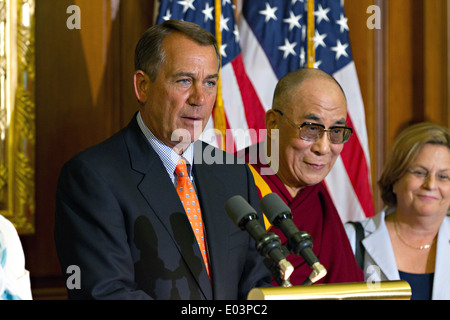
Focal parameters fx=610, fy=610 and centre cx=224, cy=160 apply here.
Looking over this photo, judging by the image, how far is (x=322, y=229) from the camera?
93.7 inches

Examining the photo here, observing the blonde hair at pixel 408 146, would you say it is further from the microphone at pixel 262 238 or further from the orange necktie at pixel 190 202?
the microphone at pixel 262 238

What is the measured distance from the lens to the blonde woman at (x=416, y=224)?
256cm

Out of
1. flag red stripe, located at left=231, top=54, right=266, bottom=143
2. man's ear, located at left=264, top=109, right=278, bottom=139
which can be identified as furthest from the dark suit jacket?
flag red stripe, located at left=231, top=54, right=266, bottom=143

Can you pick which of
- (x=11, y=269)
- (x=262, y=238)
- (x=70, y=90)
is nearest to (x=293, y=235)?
(x=262, y=238)

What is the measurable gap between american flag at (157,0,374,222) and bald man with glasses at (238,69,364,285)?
2.57 feet

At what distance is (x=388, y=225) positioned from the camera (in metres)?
2.71

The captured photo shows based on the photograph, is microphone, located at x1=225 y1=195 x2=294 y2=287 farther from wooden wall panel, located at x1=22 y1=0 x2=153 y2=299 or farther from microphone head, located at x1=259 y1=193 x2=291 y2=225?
A: wooden wall panel, located at x1=22 y1=0 x2=153 y2=299

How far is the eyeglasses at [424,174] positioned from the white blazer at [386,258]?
9.3 inches

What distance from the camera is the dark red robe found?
89.9 inches

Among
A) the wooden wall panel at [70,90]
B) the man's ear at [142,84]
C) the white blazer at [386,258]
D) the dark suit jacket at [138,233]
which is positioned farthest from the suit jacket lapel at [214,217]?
the wooden wall panel at [70,90]

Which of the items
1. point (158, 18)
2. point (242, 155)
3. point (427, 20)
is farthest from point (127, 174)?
point (427, 20)

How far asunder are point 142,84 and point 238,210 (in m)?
0.66

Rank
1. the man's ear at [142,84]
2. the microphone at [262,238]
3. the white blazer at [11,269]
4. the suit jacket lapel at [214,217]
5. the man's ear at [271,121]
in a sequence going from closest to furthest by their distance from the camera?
the microphone at [262,238] < the white blazer at [11,269] < the suit jacket lapel at [214,217] < the man's ear at [142,84] < the man's ear at [271,121]

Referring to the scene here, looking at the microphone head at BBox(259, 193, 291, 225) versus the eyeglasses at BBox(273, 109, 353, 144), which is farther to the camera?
the eyeglasses at BBox(273, 109, 353, 144)
